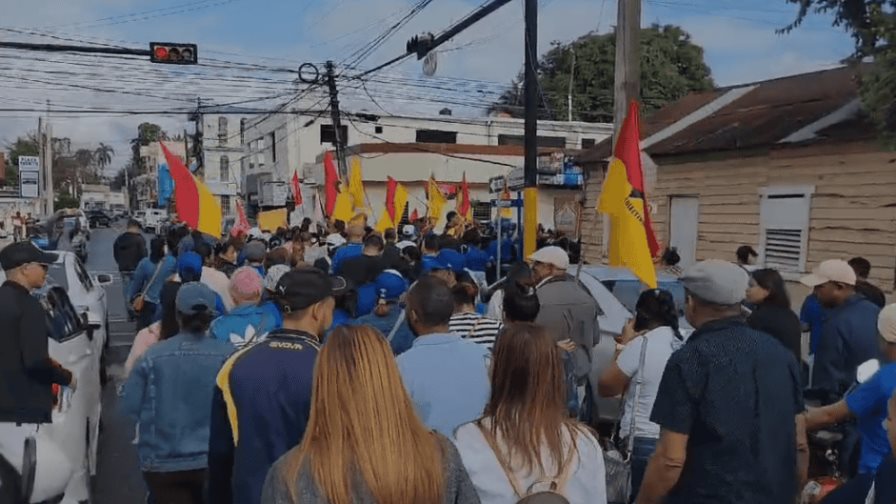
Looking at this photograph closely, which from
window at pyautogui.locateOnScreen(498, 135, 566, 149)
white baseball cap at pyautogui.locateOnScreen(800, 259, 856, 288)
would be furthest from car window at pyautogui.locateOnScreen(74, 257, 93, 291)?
window at pyautogui.locateOnScreen(498, 135, 566, 149)

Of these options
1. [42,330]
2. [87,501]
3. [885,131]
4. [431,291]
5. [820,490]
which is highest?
[885,131]

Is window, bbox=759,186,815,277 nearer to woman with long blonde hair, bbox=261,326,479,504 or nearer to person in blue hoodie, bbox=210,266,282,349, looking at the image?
person in blue hoodie, bbox=210,266,282,349

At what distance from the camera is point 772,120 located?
14000mm

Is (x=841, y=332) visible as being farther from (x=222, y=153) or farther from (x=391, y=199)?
(x=222, y=153)

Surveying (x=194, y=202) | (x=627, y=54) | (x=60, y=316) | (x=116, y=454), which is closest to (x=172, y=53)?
(x=194, y=202)

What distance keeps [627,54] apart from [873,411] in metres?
7.02

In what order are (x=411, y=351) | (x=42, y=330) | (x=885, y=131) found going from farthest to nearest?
1. (x=885, y=131)
2. (x=42, y=330)
3. (x=411, y=351)

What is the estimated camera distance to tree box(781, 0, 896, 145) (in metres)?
9.12

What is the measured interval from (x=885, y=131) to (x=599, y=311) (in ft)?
17.6

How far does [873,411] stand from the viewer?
11.7ft

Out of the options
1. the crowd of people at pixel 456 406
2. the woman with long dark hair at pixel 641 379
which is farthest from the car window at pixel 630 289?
the woman with long dark hair at pixel 641 379

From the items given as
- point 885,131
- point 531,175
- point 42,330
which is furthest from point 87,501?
point 885,131

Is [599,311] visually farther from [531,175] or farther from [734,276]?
[531,175]

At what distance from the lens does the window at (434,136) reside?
40938 mm
